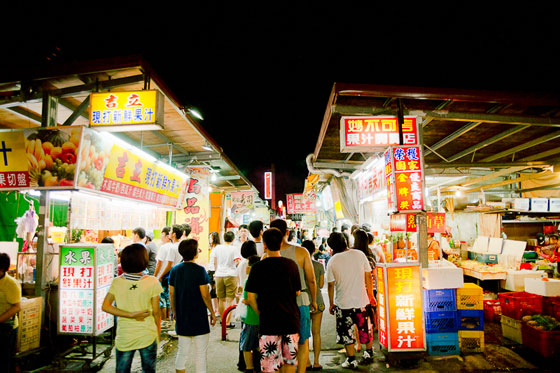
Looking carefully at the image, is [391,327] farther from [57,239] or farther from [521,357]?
[57,239]

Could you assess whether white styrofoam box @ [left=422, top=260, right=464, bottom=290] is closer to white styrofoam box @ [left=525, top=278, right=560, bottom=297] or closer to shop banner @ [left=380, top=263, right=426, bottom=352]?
shop banner @ [left=380, top=263, right=426, bottom=352]

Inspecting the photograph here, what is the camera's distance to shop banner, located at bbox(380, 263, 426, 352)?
538 centimetres

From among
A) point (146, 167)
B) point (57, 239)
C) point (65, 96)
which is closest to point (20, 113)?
point (65, 96)

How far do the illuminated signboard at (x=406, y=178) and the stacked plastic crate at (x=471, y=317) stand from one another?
1.97 m

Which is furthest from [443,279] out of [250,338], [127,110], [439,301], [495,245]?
[495,245]

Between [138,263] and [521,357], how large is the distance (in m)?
6.71

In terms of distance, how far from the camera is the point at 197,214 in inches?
389

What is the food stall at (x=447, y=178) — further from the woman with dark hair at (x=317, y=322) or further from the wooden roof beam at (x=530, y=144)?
the woman with dark hair at (x=317, y=322)

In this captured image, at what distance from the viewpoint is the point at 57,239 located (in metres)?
8.43

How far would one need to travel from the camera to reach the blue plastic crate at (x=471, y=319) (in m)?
5.71

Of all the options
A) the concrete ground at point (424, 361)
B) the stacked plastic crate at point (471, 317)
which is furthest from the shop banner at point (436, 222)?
the stacked plastic crate at point (471, 317)

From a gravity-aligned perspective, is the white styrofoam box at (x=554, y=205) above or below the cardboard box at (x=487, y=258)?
above

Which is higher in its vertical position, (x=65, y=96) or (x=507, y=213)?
(x=65, y=96)

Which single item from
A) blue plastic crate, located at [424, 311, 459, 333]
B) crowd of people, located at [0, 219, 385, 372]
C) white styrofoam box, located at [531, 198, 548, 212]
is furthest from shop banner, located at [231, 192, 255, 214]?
white styrofoam box, located at [531, 198, 548, 212]
